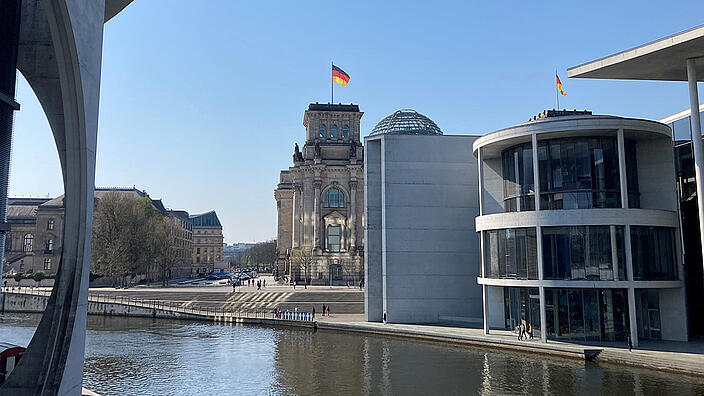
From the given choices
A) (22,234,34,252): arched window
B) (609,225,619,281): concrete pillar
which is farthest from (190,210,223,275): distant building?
(609,225,619,281): concrete pillar

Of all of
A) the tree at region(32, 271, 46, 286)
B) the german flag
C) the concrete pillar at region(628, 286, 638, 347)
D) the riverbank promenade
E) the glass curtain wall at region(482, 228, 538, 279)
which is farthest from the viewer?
the german flag

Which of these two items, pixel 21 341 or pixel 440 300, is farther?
pixel 440 300

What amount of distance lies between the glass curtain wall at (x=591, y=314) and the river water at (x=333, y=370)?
433cm

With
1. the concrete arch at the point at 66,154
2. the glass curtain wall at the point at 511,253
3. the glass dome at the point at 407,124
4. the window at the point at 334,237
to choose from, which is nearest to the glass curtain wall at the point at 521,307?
the glass curtain wall at the point at 511,253

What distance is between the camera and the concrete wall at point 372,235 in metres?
47.2

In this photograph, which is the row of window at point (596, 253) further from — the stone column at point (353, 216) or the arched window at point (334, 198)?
the arched window at point (334, 198)

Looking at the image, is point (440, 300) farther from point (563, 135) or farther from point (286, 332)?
point (563, 135)

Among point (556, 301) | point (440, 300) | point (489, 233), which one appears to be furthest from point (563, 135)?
point (440, 300)

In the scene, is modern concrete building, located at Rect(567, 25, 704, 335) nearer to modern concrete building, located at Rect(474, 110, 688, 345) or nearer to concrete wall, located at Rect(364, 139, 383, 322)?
modern concrete building, located at Rect(474, 110, 688, 345)

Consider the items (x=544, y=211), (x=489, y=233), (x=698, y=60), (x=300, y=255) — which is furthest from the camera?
(x=300, y=255)

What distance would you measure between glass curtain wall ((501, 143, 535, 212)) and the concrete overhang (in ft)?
21.3

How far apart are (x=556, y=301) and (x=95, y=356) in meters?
30.7

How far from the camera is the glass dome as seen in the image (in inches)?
2858

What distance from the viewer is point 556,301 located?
35.5 metres
